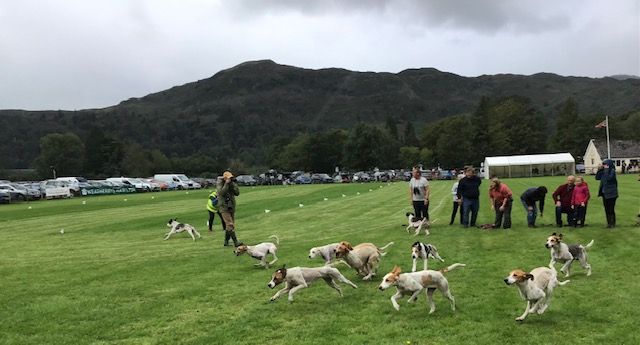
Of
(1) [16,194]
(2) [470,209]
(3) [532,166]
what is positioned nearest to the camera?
(2) [470,209]

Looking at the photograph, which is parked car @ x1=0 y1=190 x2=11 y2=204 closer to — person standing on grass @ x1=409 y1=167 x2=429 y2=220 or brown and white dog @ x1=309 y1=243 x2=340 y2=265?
person standing on grass @ x1=409 y1=167 x2=429 y2=220

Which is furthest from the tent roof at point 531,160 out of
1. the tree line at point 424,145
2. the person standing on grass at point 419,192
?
the person standing on grass at point 419,192

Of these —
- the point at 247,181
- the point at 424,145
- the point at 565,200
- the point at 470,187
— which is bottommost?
the point at 247,181

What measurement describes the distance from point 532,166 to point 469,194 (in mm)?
79165

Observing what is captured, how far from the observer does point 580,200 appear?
18.9 m

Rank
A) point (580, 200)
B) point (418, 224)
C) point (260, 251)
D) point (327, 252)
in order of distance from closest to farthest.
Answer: point (327, 252) < point (260, 251) < point (580, 200) < point (418, 224)

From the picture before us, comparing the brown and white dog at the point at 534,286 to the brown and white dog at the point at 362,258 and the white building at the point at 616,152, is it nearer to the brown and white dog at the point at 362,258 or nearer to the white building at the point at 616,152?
the brown and white dog at the point at 362,258

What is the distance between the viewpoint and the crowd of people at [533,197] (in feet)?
61.2

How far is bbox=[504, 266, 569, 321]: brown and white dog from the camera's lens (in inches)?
340

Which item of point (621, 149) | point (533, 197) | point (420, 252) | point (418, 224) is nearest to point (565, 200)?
point (533, 197)

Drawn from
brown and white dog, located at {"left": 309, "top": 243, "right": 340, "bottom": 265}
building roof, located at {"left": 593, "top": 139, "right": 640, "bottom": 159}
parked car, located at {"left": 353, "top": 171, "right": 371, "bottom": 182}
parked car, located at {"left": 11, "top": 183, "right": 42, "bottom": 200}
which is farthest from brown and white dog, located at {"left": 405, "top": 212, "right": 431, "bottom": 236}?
building roof, located at {"left": 593, "top": 139, "right": 640, "bottom": 159}

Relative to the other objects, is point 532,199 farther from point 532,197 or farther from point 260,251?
point 260,251

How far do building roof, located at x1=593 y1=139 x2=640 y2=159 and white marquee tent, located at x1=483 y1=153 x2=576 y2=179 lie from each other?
27.0 m

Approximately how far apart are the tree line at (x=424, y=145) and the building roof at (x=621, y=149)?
15225 mm
